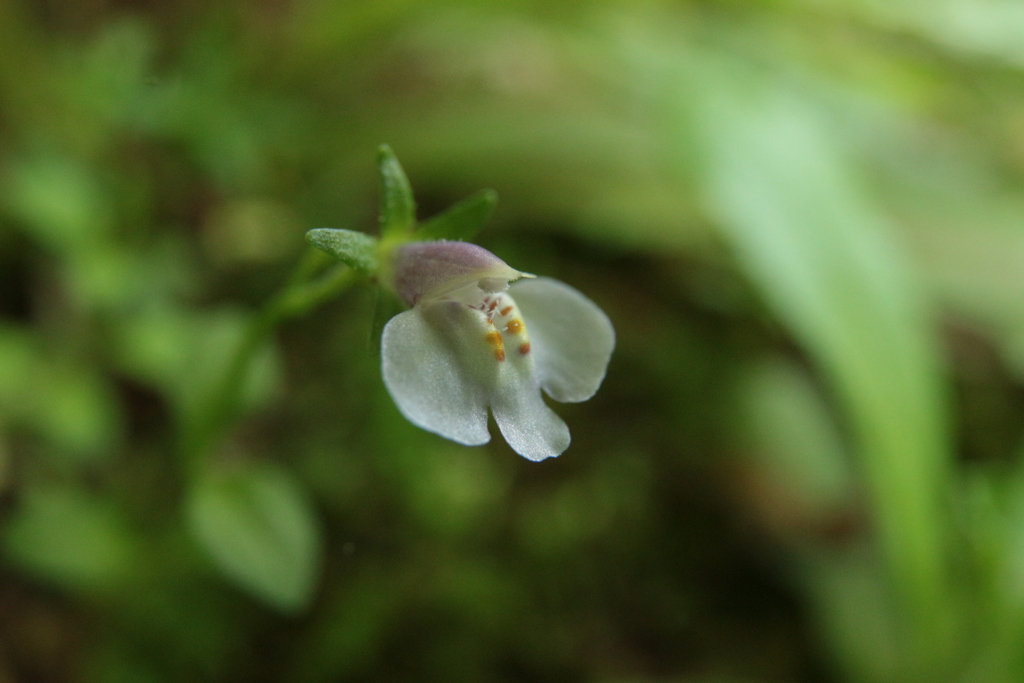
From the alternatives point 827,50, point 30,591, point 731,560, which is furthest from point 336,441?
point 827,50

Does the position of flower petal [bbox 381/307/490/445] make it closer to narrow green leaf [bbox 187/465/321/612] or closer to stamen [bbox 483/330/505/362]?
stamen [bbox 483/330/505/362]

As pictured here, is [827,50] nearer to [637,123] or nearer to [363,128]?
[637,123]

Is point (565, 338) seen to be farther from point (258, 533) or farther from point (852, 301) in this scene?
point (852, 301)

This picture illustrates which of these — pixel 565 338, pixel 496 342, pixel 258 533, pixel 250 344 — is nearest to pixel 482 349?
pixel 496 342

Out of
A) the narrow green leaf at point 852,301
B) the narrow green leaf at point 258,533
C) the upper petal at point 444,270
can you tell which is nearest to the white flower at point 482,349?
the upper petal at point 444,270

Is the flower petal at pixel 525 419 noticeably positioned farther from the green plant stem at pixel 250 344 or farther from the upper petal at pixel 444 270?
the green plant stem at pixel 250 344

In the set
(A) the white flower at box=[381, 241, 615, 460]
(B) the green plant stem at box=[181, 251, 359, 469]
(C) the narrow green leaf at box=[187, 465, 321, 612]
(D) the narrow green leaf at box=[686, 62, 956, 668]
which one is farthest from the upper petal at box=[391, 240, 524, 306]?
(D) the narrow green leaf at box=[686, 62, 956, 668]
